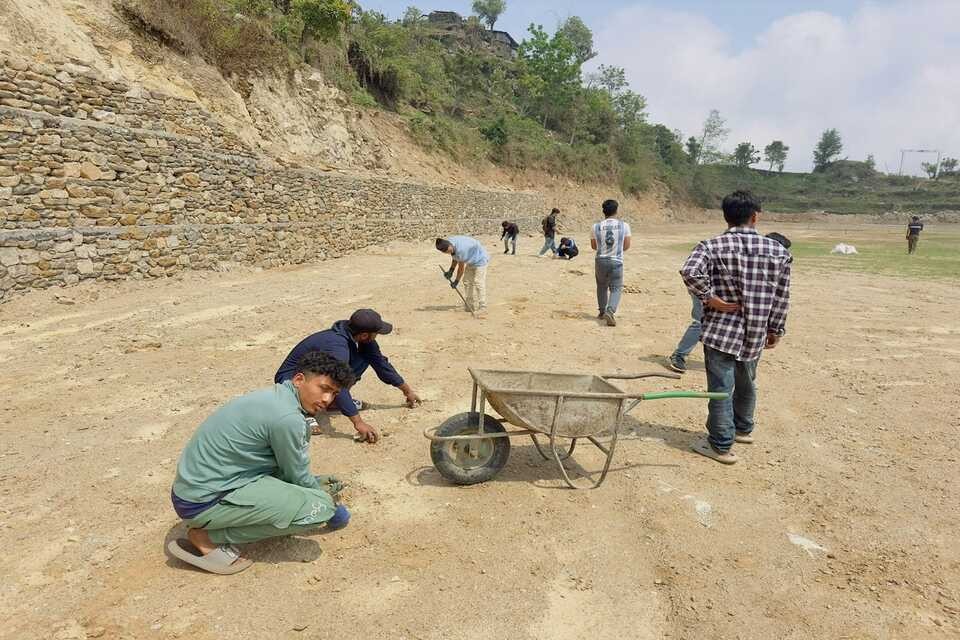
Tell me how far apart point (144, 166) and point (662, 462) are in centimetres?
1034

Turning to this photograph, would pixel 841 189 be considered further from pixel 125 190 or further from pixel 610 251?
pixel 125 190

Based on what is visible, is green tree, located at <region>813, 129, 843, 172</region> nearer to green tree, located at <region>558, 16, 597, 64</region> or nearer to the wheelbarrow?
green tree, located at <region>558, 16, 597, 64</region>

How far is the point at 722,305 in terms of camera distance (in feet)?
12.0

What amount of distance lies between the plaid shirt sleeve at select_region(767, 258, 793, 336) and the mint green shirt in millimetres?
3247

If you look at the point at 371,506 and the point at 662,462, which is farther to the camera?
the point at 662,462

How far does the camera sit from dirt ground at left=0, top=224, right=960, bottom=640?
2352 mm

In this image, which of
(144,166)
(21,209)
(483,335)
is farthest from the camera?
(144,166)

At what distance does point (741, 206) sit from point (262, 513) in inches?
143

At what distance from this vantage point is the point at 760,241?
3666 mm

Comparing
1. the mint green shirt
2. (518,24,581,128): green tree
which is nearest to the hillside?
the mint green shirt

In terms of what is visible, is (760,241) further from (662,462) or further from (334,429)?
(334,429)

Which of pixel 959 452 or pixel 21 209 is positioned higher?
pixel 21 209

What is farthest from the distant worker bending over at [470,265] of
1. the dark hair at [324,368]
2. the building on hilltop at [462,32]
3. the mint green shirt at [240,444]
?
the building on hilltop at [462,32]

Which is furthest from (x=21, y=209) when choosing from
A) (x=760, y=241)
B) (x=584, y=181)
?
(x=584, y=181)
